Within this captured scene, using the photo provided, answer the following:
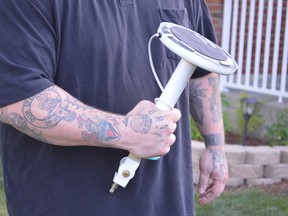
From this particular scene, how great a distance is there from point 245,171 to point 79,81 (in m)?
→ 3.61

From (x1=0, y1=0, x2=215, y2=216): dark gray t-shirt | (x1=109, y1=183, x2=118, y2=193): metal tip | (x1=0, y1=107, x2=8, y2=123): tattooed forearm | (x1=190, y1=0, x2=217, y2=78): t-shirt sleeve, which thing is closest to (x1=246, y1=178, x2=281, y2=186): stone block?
(x1=190, y1=0, x2=217, y2=78): t-shirt sleeve

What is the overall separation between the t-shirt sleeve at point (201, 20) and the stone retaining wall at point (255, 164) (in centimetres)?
270

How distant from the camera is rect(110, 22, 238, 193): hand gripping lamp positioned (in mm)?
1943

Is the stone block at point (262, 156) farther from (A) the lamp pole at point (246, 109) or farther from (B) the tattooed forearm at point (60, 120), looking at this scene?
(B) the tattooed forearm at point (60, 120)

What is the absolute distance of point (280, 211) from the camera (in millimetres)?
4902

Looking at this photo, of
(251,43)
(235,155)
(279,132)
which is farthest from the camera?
(251,43)

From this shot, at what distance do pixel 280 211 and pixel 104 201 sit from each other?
3020 mm

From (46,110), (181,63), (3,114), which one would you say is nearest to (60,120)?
(46,110)

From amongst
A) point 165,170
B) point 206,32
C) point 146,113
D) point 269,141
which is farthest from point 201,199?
point 269,141

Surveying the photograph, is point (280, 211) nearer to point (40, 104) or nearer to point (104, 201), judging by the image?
point (104, 201)

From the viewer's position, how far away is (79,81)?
6.84 ft

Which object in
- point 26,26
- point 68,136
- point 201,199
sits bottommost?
point 201,199

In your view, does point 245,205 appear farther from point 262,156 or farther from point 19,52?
point 19,52

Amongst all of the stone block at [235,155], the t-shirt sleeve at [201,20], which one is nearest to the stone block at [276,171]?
the stone block at [235,155]
